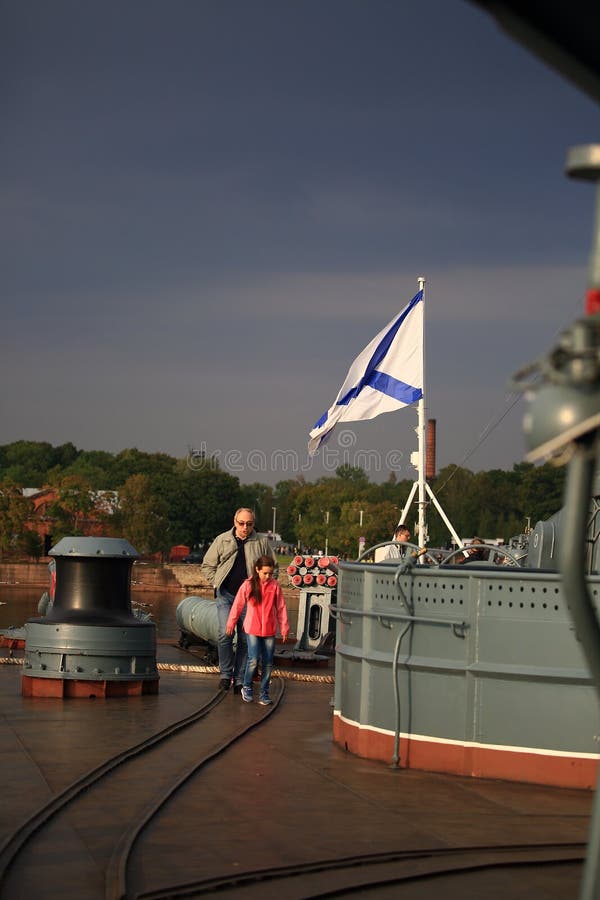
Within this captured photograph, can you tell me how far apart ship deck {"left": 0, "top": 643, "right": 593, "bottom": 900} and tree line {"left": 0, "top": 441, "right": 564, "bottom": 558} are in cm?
7317

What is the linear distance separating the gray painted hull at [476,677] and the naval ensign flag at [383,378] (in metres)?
11.5

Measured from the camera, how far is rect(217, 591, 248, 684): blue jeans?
12.8m

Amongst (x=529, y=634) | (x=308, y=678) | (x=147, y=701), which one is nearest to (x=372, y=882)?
(x=529, y=634)

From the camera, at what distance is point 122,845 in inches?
231

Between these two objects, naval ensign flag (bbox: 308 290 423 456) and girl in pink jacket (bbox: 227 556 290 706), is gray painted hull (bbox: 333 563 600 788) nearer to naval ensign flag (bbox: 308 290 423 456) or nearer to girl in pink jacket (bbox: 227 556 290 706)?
girl in pink jacket (bbox: 227 556 290 706)

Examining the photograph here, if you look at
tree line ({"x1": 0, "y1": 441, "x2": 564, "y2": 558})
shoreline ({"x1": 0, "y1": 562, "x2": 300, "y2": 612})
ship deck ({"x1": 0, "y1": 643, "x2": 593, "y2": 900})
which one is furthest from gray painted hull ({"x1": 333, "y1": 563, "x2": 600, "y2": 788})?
shoreline ({"x1": 0, "y1": 562, "x2": 300, "y2": 612})

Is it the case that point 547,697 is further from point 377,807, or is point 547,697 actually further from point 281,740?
point 281,740

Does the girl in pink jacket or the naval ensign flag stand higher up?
the naval ensign flag

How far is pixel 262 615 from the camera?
39.8 feet

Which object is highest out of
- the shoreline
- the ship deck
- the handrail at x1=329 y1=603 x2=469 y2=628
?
the handrail at x1=329 y1=603 x2=469 y2=628

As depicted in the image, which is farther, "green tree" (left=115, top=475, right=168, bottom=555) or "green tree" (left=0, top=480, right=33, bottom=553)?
"green tree" (left=115, top=475, right=168, bottom=555)

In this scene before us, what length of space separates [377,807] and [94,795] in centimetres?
168

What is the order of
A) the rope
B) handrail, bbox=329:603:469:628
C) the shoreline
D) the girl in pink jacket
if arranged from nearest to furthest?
handrail, bbox=329:603:469:628
the girl in pink jacket
the rope
the shoreline

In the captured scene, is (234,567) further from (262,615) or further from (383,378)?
(383,378)
